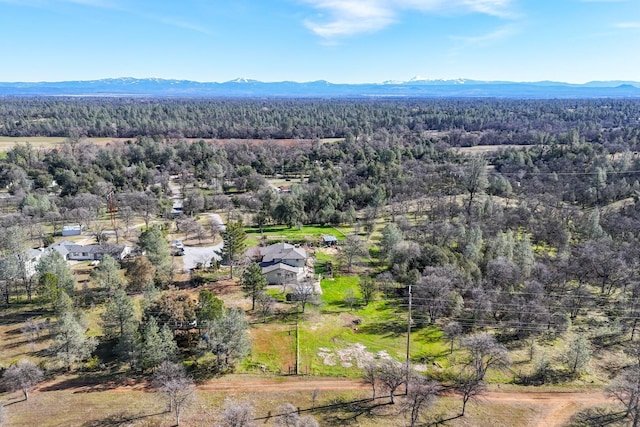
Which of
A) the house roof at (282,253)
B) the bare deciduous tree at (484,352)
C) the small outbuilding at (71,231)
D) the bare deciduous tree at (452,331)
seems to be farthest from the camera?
the small outbuilding at (71,231)

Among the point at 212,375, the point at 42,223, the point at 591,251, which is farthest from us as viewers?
the point at 42,223

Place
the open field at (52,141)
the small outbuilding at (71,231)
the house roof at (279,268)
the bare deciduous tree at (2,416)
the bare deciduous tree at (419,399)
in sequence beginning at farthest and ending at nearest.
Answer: the open field at (52,141) < the small outbuilding at (71,231) < the house roof at (279,268) < the bare deciduous tree at (419,399) < the bare deciduous tree at (2,416)

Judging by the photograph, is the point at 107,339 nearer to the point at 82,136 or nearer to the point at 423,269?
the point at 423,269

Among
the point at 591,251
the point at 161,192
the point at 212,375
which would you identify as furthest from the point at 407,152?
the point at 212,375

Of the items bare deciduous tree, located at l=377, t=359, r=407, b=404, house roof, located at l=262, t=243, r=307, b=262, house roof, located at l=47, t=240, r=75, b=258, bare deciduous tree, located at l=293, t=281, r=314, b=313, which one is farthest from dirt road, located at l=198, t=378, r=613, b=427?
house roof, located at l=47, t=240, r=75, b=258

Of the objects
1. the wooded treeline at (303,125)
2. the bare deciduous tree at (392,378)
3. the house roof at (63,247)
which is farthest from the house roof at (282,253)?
the wooded treeline at (303,125)

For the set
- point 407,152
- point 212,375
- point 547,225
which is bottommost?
point 212,375

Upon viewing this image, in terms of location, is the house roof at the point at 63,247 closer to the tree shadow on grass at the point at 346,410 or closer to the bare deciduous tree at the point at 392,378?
the tree shadow on grass at the point at 346,410
